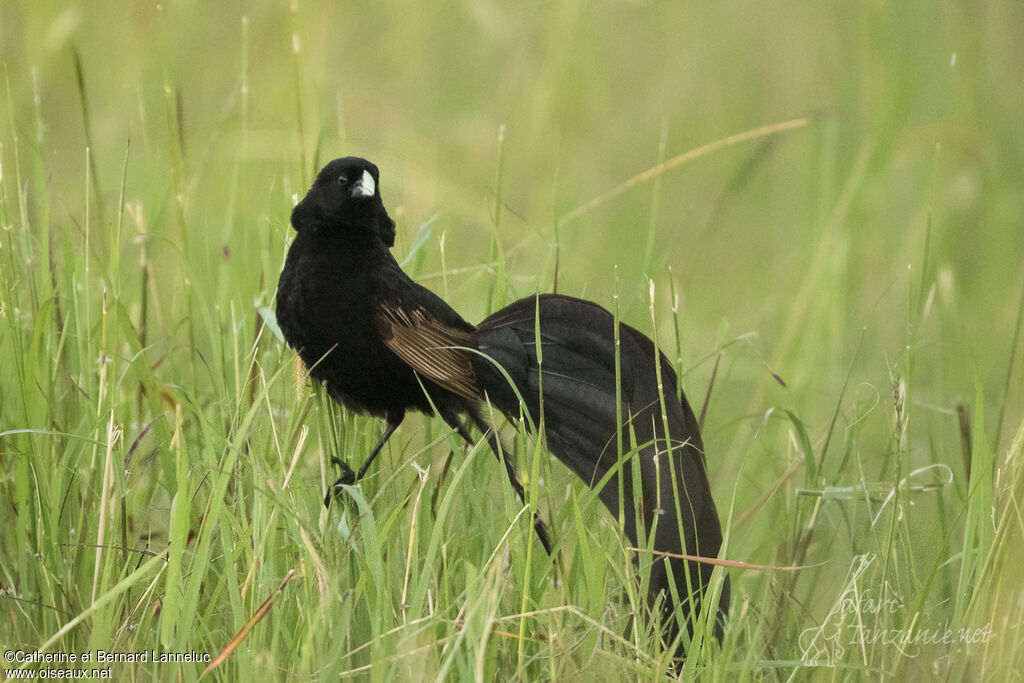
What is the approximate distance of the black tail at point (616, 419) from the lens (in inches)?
77.3

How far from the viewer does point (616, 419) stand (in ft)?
6.89

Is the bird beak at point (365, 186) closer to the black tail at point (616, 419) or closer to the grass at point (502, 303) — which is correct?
the grass at point (502, 303)

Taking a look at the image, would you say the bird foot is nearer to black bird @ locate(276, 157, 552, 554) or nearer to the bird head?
black bird @ locate(276, 157, 552, 554)

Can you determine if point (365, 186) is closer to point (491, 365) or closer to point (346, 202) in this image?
point (346, 202)

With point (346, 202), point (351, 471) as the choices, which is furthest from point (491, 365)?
→ point (346, 202)

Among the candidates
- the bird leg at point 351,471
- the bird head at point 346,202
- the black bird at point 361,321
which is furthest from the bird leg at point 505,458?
the bird head at point 346,202

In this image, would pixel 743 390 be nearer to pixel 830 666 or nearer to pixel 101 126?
pixel 830 666

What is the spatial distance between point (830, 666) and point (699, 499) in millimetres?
379

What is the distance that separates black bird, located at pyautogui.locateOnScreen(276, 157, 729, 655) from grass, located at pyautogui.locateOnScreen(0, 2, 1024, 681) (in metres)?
0.09

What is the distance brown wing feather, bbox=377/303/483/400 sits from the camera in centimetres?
234

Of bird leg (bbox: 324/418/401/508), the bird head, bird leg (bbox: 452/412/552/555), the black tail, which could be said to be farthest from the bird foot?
the bird head

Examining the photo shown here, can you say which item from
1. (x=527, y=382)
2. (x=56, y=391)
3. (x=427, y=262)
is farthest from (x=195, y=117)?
(x=527, y=382)

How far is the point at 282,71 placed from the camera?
4.64 m

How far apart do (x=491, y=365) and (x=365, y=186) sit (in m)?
0.49
